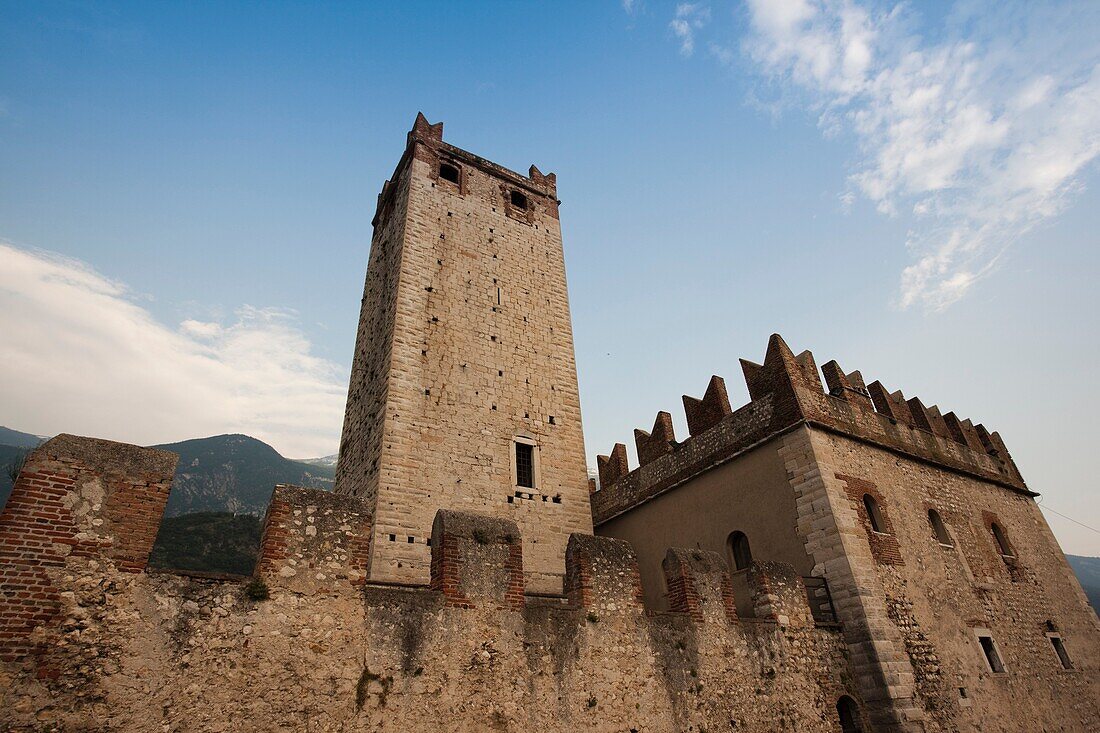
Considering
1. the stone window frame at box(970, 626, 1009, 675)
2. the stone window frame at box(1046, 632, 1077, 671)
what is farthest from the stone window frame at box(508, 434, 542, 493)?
the stone window frame at box(1046, 632, 1077, 671)

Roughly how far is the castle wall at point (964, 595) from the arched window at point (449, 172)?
12328 millimetres

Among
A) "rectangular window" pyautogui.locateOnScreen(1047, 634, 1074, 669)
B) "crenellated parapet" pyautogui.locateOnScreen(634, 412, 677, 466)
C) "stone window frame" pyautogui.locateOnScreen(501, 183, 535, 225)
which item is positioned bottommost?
"rectangular window" pyautogui.locateOnScreen(1047, 634, 1074, 669)

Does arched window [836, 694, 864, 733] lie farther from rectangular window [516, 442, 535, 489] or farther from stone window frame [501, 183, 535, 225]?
stone window frame [501, 183, 535, 225]

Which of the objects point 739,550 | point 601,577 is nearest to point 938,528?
point 739,550

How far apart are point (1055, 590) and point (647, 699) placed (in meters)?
15.5

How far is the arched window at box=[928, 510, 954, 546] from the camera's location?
13.6 metres

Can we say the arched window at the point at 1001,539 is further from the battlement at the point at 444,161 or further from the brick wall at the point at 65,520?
the brick wall at the point at 65,520

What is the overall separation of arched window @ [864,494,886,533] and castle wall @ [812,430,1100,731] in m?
0.12

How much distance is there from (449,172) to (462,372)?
23.5 ft

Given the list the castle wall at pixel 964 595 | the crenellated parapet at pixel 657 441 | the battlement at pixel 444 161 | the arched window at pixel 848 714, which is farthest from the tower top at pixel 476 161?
the arched window at pixel 848 714

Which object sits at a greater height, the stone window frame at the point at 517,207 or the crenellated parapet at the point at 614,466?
the stone window frame at the point at 517,207

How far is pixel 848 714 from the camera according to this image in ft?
32.4

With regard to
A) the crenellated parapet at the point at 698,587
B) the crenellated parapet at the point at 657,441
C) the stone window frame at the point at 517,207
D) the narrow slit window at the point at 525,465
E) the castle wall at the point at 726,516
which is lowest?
the crenellated parapet at the point at 698,587

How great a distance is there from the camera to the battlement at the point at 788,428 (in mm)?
12961
